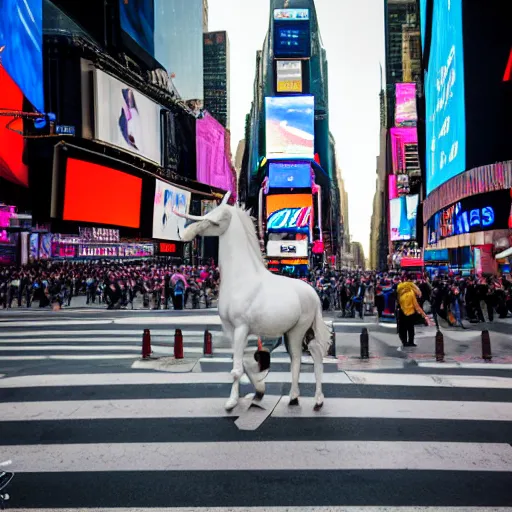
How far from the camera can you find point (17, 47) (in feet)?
73.5

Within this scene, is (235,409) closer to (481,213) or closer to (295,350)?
(295,350)

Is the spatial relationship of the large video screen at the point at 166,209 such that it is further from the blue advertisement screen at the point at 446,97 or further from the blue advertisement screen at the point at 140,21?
the blue advertisement screen at the point at 446,97

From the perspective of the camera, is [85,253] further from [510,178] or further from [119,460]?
[119,460]

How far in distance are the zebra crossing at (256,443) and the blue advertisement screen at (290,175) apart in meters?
87.6

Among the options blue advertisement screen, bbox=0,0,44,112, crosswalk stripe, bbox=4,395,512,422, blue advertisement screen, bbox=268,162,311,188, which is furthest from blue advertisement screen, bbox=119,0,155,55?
blue advertisement screen, bbox=268,162,311,188

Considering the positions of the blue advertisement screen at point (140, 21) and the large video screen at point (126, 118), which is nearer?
the large video screen at point (126, 118)

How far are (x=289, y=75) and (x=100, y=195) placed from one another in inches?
3925

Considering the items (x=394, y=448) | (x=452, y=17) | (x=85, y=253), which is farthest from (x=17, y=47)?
(x=85, y=253)

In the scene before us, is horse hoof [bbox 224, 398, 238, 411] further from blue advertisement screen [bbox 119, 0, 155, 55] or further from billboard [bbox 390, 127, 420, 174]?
billboard [bbox 390, 127, 420, 174]

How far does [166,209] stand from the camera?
4003 cm

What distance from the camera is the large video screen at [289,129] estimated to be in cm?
9694

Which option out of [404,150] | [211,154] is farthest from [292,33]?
[211,154]

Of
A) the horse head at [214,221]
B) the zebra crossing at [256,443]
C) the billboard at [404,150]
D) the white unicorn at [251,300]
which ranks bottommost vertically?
the zebra crossing at [256,443]

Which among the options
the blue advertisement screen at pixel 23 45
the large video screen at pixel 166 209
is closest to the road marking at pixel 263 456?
the blue advertisement screen at pixel 23 45
